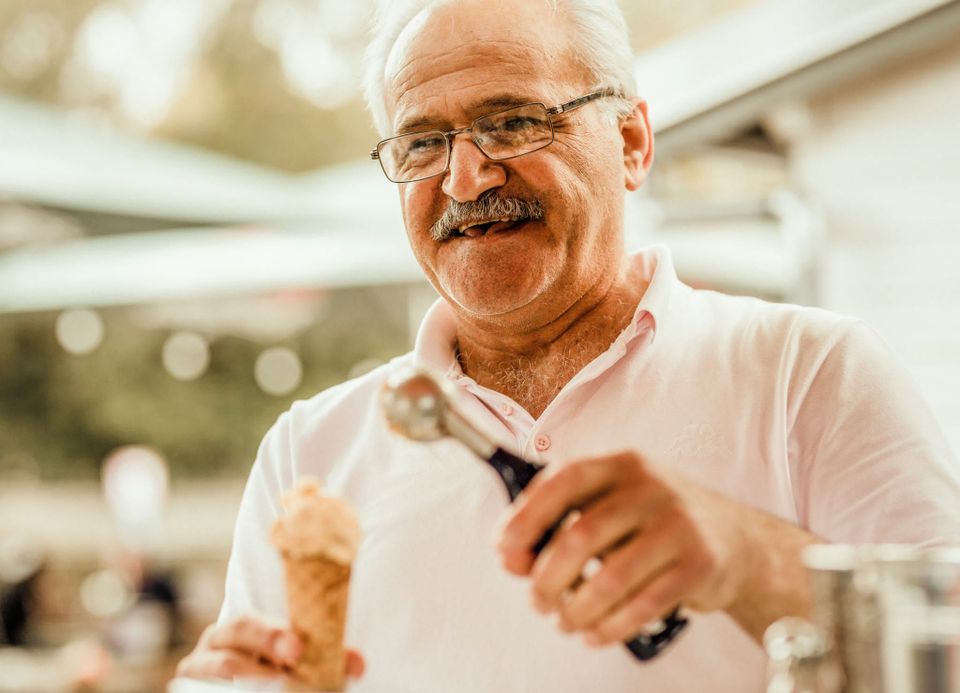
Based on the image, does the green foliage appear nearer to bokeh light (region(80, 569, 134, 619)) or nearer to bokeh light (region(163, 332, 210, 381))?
bokeh light (region(163, 332, 210, 381))

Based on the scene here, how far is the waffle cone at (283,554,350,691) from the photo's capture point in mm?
1079

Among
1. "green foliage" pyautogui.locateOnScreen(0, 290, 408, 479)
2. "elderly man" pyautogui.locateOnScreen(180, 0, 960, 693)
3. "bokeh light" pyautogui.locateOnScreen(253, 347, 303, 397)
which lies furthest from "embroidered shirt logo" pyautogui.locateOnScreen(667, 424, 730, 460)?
"bokeh light" pyautogui.locateOnScreen(253, 347, 303, 397)

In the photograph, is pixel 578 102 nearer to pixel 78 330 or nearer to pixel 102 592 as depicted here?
pixel 102 592

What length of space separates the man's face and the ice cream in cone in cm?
54

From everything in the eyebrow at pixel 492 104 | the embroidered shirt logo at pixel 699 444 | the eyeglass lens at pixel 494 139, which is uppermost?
the eyebrow at pixel 492 104

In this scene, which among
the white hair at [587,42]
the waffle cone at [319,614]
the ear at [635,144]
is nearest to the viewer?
the waffle cone at [319,614]

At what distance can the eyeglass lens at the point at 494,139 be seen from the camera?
1648 mm

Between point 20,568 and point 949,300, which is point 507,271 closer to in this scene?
point 949,300

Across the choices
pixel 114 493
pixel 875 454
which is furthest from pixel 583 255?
pixel 114 493

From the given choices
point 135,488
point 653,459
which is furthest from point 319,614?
point 135,488

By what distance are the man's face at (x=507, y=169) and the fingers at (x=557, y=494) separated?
2.54 feet

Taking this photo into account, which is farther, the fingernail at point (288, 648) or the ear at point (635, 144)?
the ear at point (635, 144)

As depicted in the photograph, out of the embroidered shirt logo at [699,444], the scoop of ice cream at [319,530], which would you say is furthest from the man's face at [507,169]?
the scoop of ice cream at [319,530]

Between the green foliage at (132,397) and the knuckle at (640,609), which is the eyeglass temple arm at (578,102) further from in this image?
the green foliage at (132,397)
